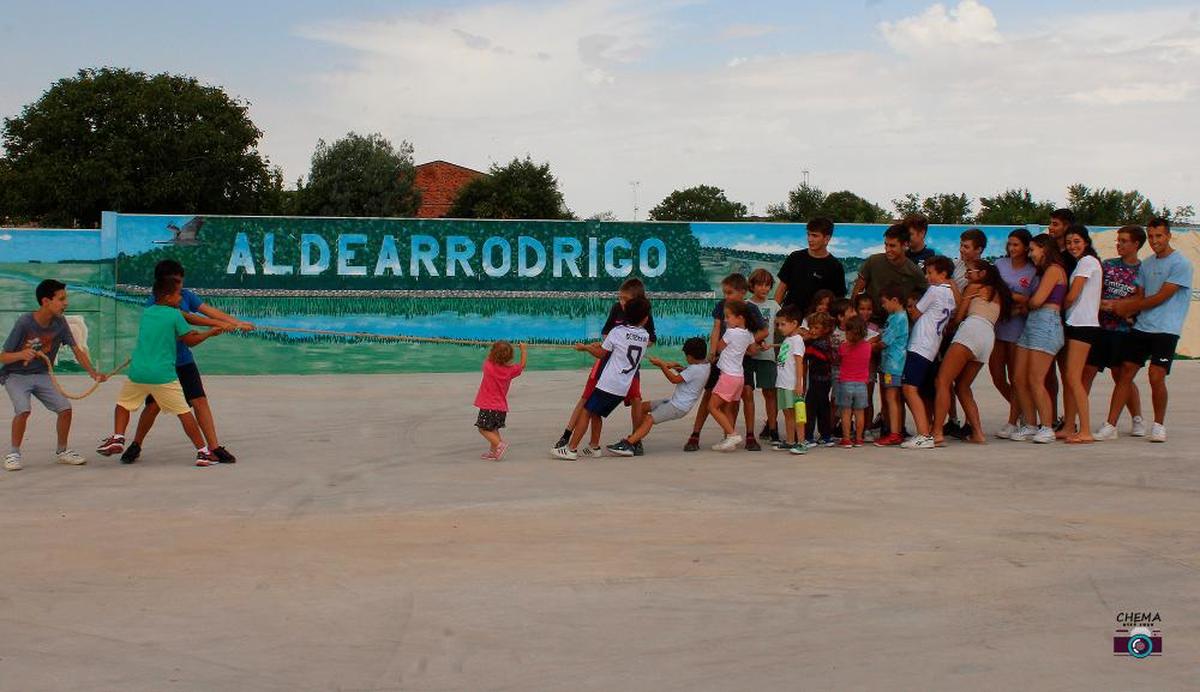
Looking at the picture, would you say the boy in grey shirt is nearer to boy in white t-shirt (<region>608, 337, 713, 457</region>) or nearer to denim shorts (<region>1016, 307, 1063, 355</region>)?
boy in white t-shirt (<region>608, 337, 713, 457</region>)

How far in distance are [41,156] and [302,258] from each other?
55.2m

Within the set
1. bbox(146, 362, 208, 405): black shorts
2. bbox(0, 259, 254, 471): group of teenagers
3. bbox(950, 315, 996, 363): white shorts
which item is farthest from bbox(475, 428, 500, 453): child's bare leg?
bbox(950, 315, 996, 363): white shorts

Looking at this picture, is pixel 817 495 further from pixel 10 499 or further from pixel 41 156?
pixel 41 156

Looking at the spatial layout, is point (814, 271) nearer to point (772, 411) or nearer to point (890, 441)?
point (772, 411)

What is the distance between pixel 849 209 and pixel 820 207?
2088 mm

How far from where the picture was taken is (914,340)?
1066 cm

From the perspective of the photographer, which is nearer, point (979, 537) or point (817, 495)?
point (979, 537)

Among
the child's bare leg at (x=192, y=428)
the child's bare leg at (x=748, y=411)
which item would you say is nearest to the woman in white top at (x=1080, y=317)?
the child's bare leg at (x=748, y=411)

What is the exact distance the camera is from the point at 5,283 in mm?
17844

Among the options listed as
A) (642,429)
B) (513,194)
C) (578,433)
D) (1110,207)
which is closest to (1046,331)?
(642,429)

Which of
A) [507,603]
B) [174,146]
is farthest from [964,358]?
[174,146]

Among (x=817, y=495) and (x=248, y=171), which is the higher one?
(x=248, y=171)

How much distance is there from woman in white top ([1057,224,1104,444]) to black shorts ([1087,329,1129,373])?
0.53ft

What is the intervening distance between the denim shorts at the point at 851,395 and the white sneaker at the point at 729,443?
912mm
